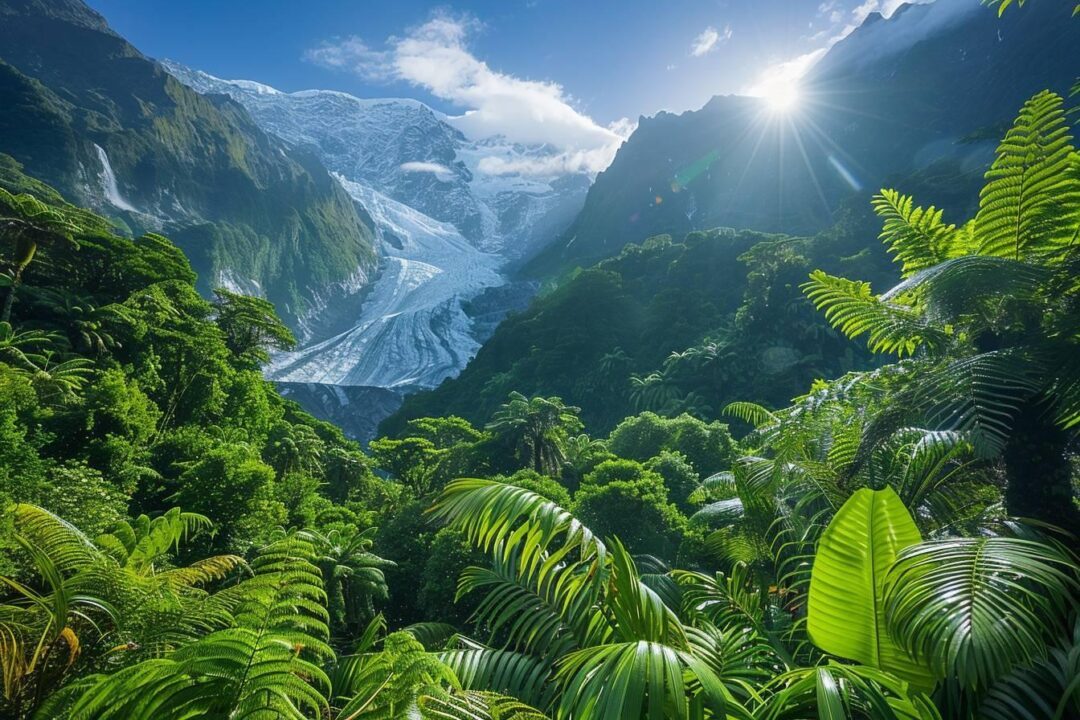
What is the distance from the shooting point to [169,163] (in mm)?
108812

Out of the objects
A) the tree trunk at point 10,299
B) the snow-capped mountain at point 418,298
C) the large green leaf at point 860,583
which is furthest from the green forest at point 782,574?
the snow-capped mountain at point 418,298

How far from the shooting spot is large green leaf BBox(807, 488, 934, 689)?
218 cm

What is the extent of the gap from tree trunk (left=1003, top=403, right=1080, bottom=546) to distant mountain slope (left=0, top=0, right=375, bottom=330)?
101m

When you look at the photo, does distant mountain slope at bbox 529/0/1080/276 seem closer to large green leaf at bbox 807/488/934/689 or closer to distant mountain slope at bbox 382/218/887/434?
distant mountain slope at bbox 382/218/887/434

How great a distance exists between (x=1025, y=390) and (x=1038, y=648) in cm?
160

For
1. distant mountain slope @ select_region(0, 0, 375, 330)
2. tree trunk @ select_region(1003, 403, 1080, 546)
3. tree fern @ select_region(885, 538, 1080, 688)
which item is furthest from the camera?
distant mountain slope @ select_region(0, 0, 375, 330)

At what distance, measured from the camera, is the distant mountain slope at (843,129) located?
6575 centimetres

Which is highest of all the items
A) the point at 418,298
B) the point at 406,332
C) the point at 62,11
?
the point at 62,11

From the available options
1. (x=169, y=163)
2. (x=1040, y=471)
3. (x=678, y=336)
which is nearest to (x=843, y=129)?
(x=678, y=336)

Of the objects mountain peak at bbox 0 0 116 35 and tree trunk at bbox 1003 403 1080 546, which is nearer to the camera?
tree trunk at bbox 1003 403 1080 546

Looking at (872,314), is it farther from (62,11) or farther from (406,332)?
(62,11)

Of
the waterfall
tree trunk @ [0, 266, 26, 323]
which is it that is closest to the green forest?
tree trunk @ [0, 266, 26, 323]

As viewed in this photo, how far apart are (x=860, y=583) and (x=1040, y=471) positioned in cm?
188

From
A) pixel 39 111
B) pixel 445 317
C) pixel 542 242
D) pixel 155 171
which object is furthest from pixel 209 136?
pixel 542 242
